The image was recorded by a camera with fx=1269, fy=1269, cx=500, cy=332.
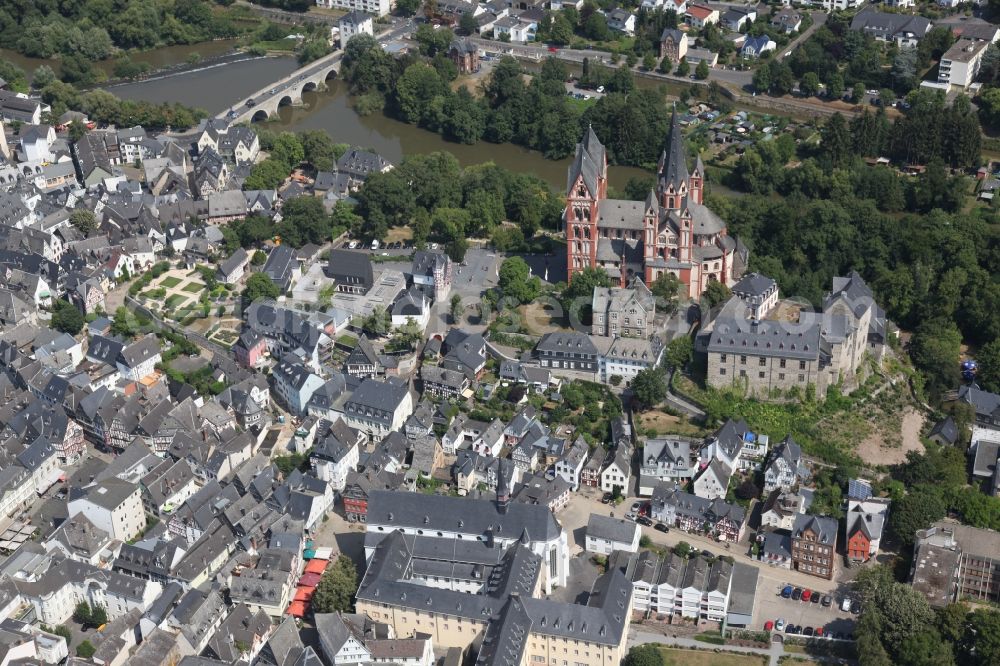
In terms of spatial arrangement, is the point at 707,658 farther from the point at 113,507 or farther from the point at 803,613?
the point at 113,507

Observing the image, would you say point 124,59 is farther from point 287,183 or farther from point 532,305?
point 532,305

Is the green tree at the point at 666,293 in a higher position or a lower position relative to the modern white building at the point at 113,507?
higher

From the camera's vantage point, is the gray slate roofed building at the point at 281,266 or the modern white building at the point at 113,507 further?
the gray slate roofed building at the point at 281,266

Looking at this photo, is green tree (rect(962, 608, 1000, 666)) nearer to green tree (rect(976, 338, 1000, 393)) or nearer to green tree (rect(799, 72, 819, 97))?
green tree (rect(976, 338, 1000, 393))

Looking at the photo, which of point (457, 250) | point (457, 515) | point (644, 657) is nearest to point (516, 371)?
point (457, 250)

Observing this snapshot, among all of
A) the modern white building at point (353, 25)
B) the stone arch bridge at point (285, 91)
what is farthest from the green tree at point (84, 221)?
the modern white building at point (353, 25)

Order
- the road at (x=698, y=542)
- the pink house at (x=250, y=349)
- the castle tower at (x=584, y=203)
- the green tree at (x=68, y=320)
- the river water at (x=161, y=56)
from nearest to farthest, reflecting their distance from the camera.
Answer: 1. the road at (x=698, y=542)
2. the pink house at (x=250, y=349)
3. the castle tower at (x=584, y=203)
4. the green tree at (x=68, y=320)
5. the river water at (x=161, y=56)

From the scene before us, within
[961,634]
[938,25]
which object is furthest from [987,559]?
[938,25]

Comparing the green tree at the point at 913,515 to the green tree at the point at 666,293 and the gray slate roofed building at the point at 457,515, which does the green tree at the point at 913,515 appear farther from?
the green tree at the point at 666,293
